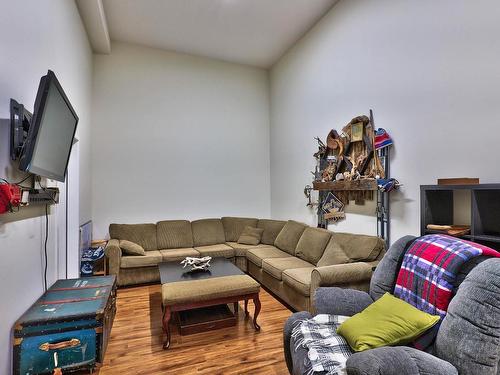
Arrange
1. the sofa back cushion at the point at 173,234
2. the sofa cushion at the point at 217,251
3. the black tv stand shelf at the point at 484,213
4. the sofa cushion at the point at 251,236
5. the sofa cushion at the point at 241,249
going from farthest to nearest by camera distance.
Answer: the sofa cushion at the point at 251,236, the sofa back cushion at the point at 173,234, the sofa cushion at the point at 241,249, the sofa cushion at the point at 217,251, the black tv stand shelf at the point at 484,213

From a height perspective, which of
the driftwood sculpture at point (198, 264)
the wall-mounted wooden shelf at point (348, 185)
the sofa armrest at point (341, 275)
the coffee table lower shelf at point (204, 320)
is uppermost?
the wall-mounted wooden shelf at point (348, 185)

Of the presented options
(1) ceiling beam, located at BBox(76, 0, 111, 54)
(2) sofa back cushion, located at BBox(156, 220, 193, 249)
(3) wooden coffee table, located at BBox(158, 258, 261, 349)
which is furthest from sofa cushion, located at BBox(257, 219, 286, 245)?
(1) ceiling beam, located at BBox(76, 0, 111, 54)

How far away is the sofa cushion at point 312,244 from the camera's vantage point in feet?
10.9

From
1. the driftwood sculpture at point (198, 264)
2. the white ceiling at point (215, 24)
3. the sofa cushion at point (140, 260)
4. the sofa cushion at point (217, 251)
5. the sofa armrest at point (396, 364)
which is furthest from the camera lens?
the sofa cushion at point (217, 251)

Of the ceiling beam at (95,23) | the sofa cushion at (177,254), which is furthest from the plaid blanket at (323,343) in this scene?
the ceiling beam at (95,23)

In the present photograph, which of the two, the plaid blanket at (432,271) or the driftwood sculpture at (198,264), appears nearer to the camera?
the plaid blanket at (432,271)

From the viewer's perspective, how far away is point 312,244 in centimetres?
346

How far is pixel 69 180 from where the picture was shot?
10.8 feet

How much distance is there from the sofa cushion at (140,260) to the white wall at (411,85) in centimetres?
229

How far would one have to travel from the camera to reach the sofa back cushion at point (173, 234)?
4406mm

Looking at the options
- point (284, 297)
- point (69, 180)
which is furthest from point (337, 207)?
point (69, 180)

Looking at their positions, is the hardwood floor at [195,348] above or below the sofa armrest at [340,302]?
below

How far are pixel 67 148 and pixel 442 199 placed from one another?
10.2ft

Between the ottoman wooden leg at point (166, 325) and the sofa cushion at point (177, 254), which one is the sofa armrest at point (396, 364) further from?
the sofa cushion at point (177, 254)
